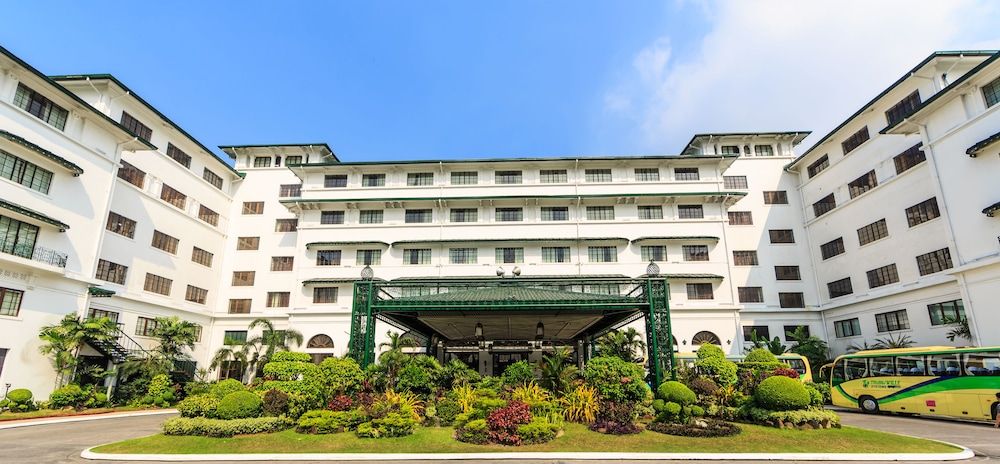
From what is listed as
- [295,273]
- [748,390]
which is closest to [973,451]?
[748,390]

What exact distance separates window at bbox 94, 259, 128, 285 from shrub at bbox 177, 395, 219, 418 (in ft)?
63.1

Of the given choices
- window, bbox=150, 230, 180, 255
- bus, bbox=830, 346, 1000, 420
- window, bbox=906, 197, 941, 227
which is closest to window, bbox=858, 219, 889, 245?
window, bbox=906, 197, 941, 227

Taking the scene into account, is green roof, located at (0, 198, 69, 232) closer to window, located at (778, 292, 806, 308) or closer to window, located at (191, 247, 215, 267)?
window, located at (191, 247, 215, 267)

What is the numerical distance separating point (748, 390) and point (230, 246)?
1614 inches

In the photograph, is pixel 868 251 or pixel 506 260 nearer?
pixel 868 251

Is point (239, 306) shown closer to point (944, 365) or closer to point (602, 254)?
point (602, 254)

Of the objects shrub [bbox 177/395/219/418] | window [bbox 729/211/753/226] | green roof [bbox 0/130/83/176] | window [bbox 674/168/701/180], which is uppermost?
window [bbox 674/168/701/180]

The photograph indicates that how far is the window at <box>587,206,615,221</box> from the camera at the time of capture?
133ft

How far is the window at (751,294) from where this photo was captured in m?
38.8

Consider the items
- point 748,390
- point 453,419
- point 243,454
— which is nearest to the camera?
point 243,454

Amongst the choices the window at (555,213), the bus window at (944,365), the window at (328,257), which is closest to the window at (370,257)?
the window at (328,257)

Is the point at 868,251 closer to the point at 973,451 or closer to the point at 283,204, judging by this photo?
the point at 973,451

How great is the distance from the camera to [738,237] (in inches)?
1590

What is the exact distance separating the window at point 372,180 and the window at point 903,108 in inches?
1458
